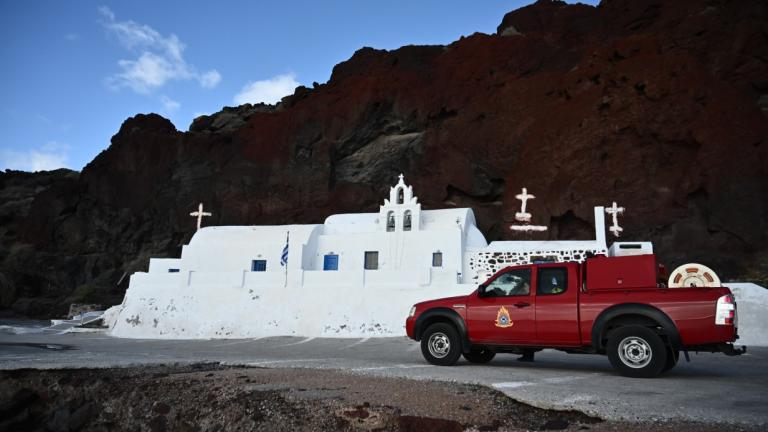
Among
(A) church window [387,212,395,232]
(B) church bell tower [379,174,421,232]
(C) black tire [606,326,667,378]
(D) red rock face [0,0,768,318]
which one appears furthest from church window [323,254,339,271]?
(C) black tire [606,326,667,378]

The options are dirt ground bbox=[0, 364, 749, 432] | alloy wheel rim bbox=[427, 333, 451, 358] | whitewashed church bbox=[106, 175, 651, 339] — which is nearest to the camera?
dirt ground bbox=[0, 364, 749, 432]

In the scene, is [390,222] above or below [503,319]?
above

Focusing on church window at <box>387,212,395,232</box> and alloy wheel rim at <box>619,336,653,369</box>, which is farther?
church window at <box>387,212,395,232</box>

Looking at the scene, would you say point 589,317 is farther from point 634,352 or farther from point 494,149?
point 494,149

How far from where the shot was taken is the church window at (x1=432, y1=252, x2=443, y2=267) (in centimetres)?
2464

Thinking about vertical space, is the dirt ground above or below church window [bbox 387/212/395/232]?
below

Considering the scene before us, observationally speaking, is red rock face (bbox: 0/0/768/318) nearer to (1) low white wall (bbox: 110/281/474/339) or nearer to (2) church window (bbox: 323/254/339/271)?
(2) church window (bbox: 323/254/339/271)

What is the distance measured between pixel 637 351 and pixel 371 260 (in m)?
18.3

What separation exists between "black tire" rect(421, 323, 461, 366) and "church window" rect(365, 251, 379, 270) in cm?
1575

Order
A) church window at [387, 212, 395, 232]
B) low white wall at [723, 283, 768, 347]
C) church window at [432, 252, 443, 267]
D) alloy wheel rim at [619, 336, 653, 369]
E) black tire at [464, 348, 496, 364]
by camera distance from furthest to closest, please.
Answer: church window at [387, 212, 395, 232] < church window at [432, 252, 443, 267] < low white wall at [723, 283, 768, 347] < black tire at [464, 348, 496, 364] < alloy wheel rim at [619, 336, 653, 369]

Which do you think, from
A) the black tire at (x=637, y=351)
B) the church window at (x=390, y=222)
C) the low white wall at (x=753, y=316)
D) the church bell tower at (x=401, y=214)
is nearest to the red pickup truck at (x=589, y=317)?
the black tire at (x=637, y=351)

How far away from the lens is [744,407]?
237 inches

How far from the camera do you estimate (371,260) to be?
2609 cm

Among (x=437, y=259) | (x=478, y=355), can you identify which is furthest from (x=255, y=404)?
(x=437, y=259)
